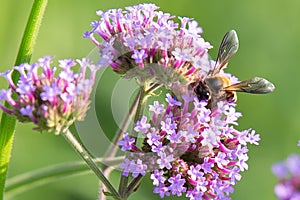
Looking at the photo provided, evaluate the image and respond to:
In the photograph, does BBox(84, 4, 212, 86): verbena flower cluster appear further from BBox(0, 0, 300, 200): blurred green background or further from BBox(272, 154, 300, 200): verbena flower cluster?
BBox(0, 0, 300, 200): blurred green background

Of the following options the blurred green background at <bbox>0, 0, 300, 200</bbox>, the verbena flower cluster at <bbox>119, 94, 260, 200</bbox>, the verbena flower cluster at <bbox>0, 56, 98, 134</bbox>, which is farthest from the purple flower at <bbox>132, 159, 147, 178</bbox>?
the blurred green background at <bbox>0, 0, 300, 200</bbox>

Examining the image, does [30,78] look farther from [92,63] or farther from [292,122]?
[292,122]

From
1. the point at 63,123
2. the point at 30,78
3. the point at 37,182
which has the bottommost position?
the point at 37,182

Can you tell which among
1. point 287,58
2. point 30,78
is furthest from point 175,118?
point 287,58

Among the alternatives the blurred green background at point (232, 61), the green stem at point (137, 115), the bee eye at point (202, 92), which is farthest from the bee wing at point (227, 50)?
the blurred green background at point (232, 61)

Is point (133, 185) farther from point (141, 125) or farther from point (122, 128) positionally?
point (122, 128)

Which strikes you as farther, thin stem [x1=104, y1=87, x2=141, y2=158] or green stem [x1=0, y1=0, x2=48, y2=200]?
thin stem [x1=104, y1=87, x2=141, y2=158]

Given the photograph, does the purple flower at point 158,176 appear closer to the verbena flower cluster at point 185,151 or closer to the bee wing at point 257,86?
the verbena flower cluster at point 185,151
